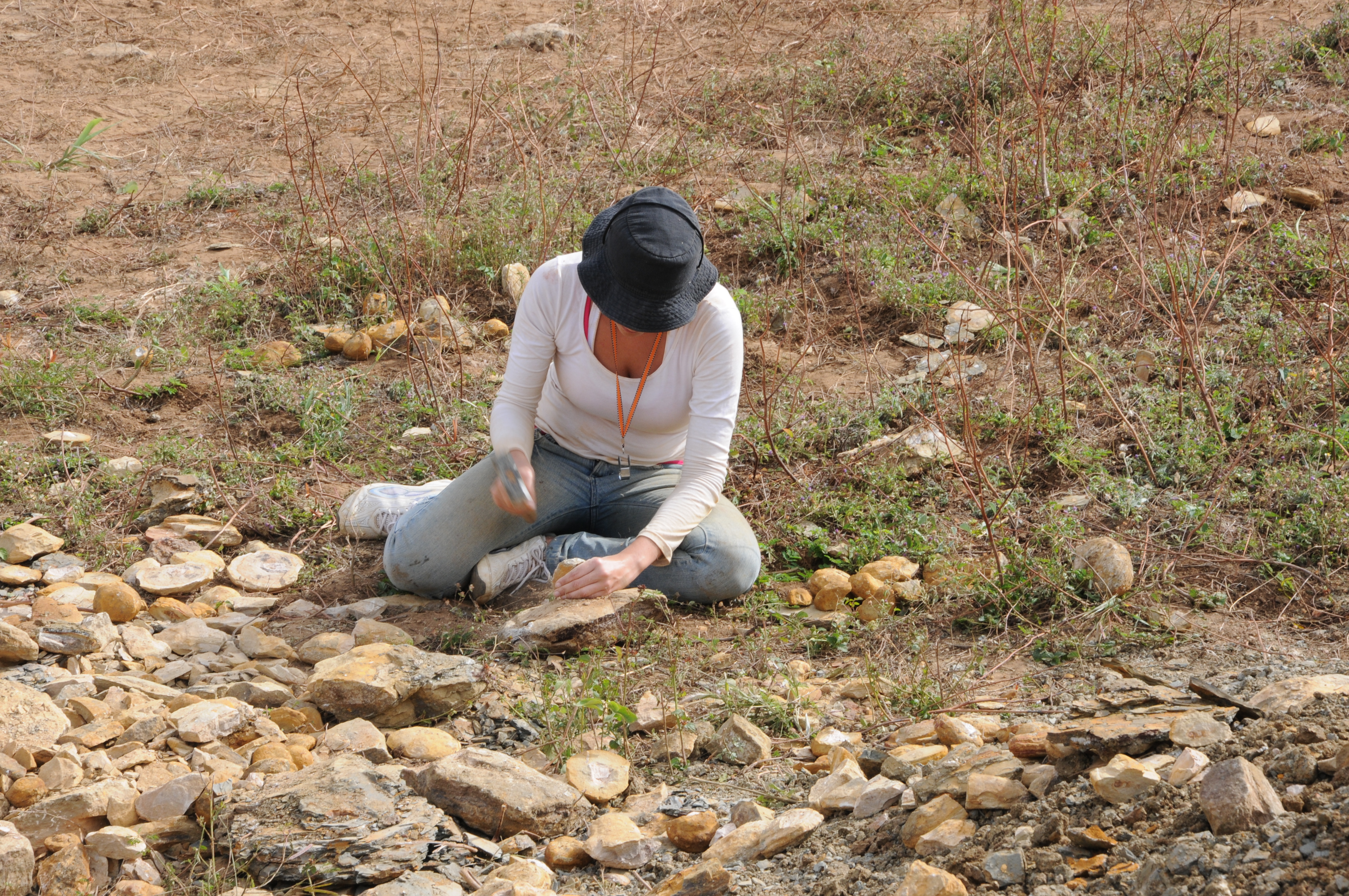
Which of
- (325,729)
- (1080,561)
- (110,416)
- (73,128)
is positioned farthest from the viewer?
(73,128)

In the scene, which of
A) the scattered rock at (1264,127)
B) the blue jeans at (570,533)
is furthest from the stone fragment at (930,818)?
the scattered rock at (1264,127)

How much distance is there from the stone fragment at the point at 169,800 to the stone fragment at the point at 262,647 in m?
0.77

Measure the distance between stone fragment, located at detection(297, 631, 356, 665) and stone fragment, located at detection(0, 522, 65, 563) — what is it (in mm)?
1001

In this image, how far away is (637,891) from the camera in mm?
1881

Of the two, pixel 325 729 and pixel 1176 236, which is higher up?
pixel 1176 236

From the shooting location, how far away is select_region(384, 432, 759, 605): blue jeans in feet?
9.65

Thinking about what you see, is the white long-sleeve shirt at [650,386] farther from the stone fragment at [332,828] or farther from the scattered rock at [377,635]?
the stone fragment at [332,828]

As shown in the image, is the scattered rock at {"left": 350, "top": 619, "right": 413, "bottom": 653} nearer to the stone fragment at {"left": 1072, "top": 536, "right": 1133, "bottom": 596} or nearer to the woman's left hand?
the woman's left hand

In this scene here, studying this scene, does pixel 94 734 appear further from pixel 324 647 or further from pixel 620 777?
pixel 620 777

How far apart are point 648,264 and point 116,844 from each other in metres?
1.50

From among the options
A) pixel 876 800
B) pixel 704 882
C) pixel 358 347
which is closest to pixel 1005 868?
pixel 876 800

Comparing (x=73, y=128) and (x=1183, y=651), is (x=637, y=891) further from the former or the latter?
(x=73, y=128)

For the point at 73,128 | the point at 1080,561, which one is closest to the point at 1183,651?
the point at 1080,561

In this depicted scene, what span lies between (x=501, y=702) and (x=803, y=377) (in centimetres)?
215
